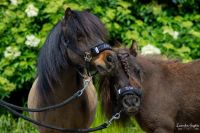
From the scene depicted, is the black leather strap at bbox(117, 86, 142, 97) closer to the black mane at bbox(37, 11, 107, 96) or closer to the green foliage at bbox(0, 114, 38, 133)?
the black mane at bbox(37, 11, 107, 96)

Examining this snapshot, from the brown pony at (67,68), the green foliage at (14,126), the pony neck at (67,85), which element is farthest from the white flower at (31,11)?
the pony neck at (67,85)

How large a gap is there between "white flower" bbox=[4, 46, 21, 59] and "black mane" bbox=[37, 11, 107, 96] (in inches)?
91.1

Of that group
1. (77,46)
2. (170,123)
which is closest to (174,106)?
(170,123)

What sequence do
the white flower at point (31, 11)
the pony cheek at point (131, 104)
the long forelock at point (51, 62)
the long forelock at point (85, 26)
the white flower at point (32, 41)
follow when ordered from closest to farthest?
1. the pony cheek at point (131, 104)
2. the long forelock at point (85, 26)
3. the long forelock at point (51, 62)
4. the white flower at point (32, 41)
5. the white flower at point (31, 11)

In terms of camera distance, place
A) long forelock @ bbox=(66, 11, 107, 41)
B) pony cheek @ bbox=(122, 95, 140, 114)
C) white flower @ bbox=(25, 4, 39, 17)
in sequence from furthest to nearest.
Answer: white flower @ bbox=(25, 4, 39, 17), long forelock @ bbox=(66, 11, 107, 41), pony cheek @ bbox=(122, 95, 140, 114)

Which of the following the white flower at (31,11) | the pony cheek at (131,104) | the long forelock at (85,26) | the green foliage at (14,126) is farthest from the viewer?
the white flower at (31,11)

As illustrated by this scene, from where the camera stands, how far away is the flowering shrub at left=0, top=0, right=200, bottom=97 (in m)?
7.31

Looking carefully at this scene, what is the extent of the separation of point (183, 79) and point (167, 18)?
307cm

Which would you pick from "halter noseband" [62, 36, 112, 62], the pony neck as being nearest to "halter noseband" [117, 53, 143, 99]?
"halter noseband" [62, 36, 112, 62]

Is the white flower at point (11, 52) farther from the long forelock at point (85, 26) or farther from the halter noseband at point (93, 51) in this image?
the halter noseband at point (93, 51)

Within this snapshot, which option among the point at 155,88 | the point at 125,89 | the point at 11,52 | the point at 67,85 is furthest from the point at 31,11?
the point at 125,89

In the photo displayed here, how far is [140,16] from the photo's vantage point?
7.91 metres

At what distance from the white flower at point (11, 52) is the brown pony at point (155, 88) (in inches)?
110

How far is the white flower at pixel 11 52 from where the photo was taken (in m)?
7.31
